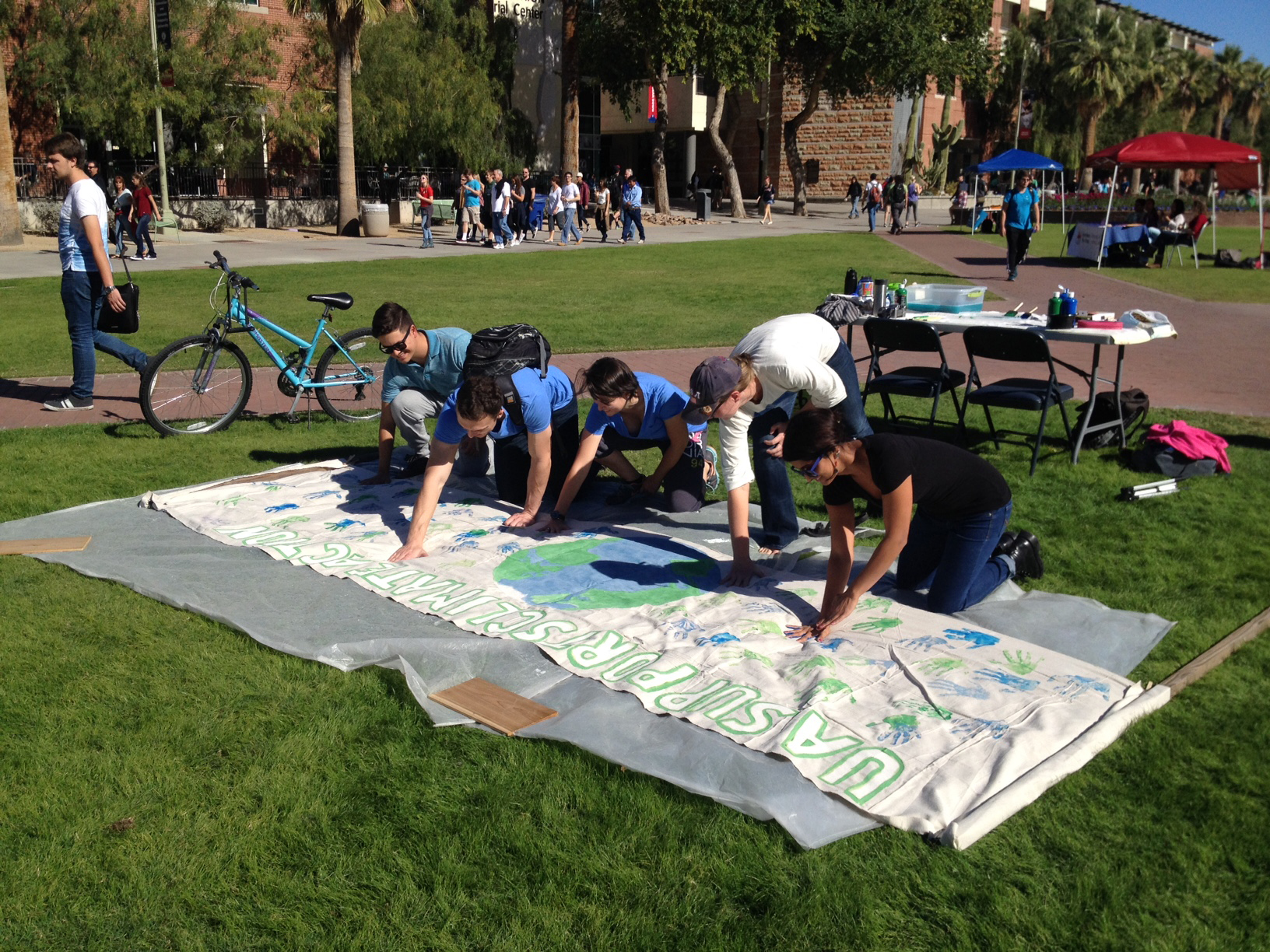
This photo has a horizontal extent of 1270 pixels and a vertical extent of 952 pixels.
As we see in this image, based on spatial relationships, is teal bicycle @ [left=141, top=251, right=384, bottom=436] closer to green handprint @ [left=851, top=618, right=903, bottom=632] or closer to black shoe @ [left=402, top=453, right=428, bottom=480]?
black shoe @ [left=402, top=453, right=428, bottom=480]

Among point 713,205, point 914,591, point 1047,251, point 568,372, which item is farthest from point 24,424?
point 713,205

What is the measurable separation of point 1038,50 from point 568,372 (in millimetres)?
55729

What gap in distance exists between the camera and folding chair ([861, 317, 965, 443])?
745 centimetres

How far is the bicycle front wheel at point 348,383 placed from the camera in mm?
7949

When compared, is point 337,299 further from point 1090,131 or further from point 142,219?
point 1090,131

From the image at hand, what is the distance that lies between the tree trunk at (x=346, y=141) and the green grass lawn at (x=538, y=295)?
6.95 meters

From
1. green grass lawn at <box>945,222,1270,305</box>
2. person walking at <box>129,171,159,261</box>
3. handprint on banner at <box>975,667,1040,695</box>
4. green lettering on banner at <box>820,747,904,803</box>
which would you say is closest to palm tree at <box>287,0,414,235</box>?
person walking at <box>129,171,159,261</box>

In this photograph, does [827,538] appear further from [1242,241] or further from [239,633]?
[1242,241]

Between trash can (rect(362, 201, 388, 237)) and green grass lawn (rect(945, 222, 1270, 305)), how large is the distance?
650 inches

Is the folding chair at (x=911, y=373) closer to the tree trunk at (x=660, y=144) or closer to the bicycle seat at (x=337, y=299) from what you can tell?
the bicycle seat at (x=337, y=299)

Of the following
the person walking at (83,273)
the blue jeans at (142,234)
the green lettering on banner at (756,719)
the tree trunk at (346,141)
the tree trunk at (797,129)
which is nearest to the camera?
the green lettering on banner at (756,719)

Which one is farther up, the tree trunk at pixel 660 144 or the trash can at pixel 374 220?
the tree trunk at pixel 660 144

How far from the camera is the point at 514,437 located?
616cm

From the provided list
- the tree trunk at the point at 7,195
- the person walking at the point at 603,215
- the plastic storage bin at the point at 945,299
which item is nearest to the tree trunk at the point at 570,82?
the person walking at the point at 603,215
